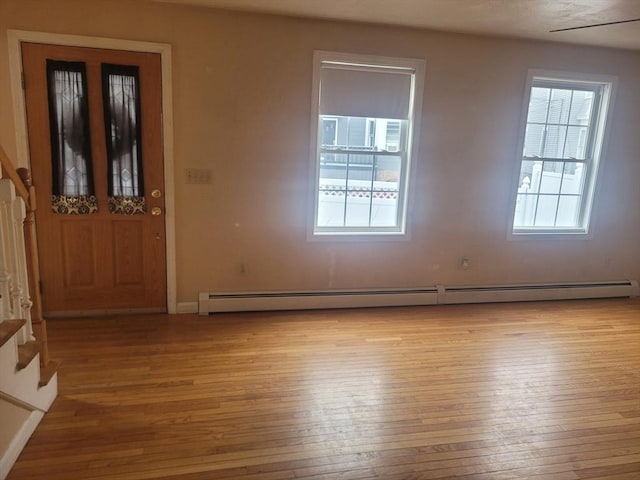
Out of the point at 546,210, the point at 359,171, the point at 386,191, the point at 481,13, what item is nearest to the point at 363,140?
the point at 359,171

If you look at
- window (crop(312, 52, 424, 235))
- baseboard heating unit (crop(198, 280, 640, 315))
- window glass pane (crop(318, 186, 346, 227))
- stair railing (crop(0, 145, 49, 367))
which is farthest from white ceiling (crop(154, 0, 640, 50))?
baseboard heating unit (crop(198, 280, 640, 315))

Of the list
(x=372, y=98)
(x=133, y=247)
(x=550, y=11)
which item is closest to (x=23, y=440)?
(x=133, y=247)

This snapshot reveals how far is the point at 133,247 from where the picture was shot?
12.0ft

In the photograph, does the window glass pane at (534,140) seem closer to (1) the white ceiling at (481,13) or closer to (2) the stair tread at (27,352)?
(1) the white ceiling at (481,13)

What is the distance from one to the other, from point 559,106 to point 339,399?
3587 mm

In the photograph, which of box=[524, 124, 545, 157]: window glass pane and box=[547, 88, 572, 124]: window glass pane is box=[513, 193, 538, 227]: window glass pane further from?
box=[547, 88, 572, 124]: window glass pane

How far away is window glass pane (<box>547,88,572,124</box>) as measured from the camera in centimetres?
425

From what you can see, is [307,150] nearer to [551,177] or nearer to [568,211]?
[551,177]

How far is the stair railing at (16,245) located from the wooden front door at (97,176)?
117 centimetres

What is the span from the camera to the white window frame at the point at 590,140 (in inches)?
162

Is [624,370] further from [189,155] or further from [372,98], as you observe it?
[189,155]

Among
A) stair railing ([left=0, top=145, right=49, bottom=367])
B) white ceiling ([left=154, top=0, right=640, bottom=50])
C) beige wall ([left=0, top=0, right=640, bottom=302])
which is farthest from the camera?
beige wall ([left=0, top=0, right=640, bottom=302])

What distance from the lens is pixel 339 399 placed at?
2604mm

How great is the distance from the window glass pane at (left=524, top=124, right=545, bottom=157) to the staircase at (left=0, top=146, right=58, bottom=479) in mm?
4105
